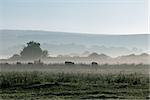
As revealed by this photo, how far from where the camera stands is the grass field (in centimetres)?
651

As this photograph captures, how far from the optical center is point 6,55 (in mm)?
6832

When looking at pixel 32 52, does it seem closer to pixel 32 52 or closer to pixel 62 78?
pixel 32 52

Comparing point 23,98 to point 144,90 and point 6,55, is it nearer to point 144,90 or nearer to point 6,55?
point 6,55

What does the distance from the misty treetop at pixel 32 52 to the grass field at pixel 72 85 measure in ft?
0.98

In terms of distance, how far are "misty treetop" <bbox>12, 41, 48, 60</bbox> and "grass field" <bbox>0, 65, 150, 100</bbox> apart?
0.30 meters

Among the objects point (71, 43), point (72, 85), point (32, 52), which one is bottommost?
point (72, 85)

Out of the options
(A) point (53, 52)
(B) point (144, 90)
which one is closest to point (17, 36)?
(A) point (53, 52)

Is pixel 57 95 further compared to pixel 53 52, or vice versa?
pixel 53 52

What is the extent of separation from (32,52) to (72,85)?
0.90m

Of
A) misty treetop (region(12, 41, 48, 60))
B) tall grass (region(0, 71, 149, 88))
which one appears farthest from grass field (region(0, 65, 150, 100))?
misty treetop (region(12, 41, 48, 60))

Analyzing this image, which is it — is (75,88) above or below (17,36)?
below

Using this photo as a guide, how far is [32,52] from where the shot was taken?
22.5 ft

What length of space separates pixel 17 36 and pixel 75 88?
4.35ft

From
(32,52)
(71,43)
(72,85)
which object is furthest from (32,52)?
(72,85)
